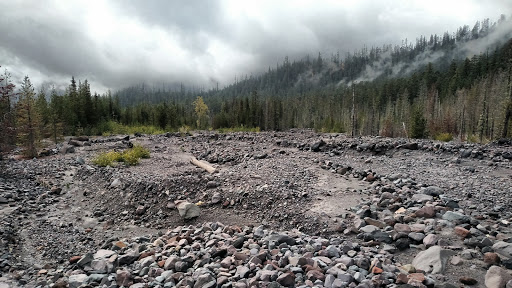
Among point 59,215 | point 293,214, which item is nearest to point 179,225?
point 293,214

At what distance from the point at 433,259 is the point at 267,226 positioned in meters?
3.70

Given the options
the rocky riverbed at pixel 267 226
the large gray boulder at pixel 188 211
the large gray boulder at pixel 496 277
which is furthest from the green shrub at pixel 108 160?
the large gray boulder at pixel 496 277

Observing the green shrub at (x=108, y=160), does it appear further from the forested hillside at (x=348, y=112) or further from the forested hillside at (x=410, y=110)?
the forested hillside at (x=410, y=110)

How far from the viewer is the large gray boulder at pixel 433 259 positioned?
13.9 feet

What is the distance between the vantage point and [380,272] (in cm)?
412

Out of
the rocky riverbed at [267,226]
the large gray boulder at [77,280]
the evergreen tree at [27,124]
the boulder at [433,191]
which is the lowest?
the large gray boulder at [77,280]

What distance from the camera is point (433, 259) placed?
174 inches

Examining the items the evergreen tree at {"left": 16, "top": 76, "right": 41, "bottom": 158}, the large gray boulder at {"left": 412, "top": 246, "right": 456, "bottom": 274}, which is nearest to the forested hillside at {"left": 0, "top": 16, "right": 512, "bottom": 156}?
the evergreen tree at {"left": 16, "top": 76, "right": 41, "bottom": 158}

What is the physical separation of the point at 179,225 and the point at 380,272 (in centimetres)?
543

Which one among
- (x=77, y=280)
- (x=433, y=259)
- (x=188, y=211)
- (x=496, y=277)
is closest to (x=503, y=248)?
(x=496, y=277)

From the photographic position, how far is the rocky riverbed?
437cm

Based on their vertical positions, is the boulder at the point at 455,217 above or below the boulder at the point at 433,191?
below

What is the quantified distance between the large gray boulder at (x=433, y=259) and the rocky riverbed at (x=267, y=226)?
0.6 inches

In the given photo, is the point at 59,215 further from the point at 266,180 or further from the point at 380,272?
the point at 380,272
